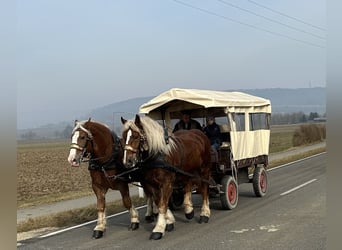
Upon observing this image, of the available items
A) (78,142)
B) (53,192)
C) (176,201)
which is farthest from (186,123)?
(53,192)

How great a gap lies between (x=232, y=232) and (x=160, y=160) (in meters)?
1.68

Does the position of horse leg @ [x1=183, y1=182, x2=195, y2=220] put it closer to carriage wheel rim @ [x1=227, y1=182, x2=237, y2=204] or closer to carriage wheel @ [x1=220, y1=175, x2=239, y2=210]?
carriage wheel @ [x1=220, y1=175, x2=239, y2=210]

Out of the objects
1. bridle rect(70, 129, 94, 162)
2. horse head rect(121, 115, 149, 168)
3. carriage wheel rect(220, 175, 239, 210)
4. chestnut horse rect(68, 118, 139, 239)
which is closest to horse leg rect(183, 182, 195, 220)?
carriage wheel rect(220, 175, 239, 210)

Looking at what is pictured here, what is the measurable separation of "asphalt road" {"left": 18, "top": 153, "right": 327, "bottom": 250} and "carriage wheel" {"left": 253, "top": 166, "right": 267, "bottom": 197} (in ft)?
2.24

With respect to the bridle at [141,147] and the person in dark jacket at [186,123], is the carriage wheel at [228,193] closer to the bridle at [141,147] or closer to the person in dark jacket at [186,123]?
the person in dark jacket at [186,123]

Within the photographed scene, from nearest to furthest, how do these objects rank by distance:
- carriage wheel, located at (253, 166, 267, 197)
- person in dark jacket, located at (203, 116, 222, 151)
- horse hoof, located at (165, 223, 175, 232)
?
1. horse hoof, located at (165, 223, 175, 232)
2. person in dark jacket, located at (203, 116, 222, 151)
3. carriage wheel, located at (253, 166, 267, 197)

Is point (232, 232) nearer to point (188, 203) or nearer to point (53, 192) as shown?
point (188, 203)

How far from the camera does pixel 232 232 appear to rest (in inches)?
297

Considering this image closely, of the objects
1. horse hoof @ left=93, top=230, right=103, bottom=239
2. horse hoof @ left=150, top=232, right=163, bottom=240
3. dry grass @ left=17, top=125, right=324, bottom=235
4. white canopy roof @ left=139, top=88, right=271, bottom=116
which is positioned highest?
white canopy roof @ left=139, top=88, right=271, bottom=116

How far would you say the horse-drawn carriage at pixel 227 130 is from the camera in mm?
9742

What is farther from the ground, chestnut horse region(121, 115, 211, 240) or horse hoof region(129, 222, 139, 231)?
chestnut horse region(121, 115, 211, 240)

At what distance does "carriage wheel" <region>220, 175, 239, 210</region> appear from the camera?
31.8ft
